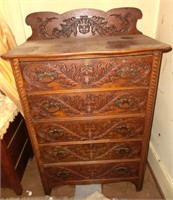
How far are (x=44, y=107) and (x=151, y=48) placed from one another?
0.66 meters

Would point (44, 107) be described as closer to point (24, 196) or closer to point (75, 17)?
point (75, 17)

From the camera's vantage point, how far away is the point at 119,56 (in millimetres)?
998

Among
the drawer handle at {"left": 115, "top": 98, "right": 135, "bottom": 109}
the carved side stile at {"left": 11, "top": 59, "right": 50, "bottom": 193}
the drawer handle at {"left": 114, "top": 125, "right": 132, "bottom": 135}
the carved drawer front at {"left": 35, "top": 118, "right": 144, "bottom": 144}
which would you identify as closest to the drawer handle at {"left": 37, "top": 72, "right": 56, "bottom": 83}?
the carved side stile at {"left": 11, "top": 59, "right": 50, "bottom": 193}

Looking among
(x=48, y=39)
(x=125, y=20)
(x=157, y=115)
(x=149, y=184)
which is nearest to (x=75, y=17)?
(x=48, y=39)

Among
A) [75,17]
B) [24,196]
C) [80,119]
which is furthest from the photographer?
[24,196]

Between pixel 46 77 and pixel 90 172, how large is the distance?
785 millimetres

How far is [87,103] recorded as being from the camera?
113 centimetres

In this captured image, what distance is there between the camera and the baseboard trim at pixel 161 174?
1.40m

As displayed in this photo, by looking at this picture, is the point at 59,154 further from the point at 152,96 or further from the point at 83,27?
the point at 83,27

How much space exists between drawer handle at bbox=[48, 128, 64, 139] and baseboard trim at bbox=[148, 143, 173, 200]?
84 centimetres

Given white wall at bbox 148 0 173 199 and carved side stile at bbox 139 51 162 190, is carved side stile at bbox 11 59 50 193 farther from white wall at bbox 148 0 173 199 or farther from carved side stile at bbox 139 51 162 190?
white wall at bbox 148 0 173 199

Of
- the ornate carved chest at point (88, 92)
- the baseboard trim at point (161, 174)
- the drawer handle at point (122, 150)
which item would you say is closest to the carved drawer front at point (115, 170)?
the ornate carved chest at point (88, 92)

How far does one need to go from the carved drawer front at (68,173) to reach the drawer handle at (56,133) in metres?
0.28

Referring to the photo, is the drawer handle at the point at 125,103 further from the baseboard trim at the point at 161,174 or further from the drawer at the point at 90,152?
the baseboard trim at the point at 161,174
